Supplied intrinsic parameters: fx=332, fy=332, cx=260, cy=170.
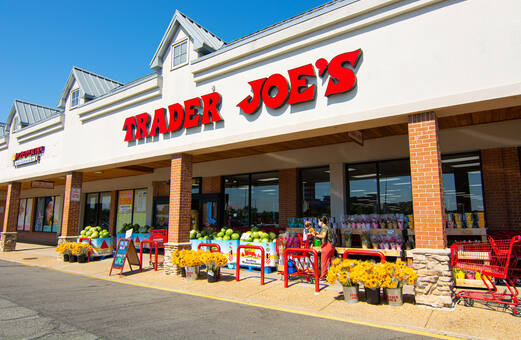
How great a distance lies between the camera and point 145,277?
1073 cm

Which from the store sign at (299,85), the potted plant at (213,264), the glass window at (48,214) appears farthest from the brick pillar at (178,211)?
the glass window at (48,214)

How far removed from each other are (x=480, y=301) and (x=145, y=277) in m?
9.15

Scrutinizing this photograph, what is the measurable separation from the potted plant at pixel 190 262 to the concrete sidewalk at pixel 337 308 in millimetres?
276

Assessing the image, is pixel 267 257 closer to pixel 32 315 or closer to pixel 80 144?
pixel 32 315

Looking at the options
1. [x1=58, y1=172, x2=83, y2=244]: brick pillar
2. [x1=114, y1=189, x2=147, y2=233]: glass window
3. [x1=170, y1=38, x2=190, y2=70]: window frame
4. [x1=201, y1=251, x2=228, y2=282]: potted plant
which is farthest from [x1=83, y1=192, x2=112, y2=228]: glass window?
[x1=201, y1=251, x2=228, y2=282]: potted plant

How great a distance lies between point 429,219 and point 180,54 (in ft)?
33.5

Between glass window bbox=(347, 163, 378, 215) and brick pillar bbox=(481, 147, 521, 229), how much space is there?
336cm

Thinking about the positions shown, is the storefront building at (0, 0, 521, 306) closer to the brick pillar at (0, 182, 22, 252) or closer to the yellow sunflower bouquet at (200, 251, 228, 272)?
the yellow sunflower bouquet at (200, 251, 228, 272)

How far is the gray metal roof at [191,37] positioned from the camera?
11938 millimetres

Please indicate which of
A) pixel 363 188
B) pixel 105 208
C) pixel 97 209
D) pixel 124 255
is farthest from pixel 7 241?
pixel 363 188

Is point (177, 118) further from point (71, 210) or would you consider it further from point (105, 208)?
point (105, 208)

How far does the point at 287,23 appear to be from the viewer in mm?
9703

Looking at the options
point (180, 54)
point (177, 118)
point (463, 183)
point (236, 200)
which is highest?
point (180, 54)

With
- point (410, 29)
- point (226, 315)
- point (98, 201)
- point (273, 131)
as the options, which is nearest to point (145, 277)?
point (226, 315)
